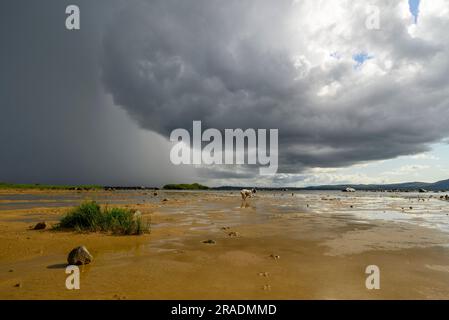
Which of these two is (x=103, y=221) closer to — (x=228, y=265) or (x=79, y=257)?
(x=79, y=257)

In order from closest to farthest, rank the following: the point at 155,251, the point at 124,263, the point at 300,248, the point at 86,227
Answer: the point at 124,263, the point at 155,251, the point at 300,248, the point at 86,227

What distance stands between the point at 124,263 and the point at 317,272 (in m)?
5.07

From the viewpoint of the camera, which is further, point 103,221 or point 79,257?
point 103,221

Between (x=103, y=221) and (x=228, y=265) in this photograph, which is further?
(x=103, y=221)

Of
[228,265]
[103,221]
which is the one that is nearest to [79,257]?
[228,265]

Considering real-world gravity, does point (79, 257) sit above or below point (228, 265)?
above

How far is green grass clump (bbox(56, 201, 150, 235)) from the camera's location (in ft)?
41.5

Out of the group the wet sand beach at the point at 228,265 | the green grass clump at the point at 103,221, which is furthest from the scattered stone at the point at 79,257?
the green grass clump at the point at 103,221

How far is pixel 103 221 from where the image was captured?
13562mm

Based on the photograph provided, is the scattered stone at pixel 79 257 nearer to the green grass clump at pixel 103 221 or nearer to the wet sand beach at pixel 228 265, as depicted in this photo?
the wet sand beach at pixel 228 265

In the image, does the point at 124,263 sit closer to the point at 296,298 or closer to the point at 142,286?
the point at 142,286

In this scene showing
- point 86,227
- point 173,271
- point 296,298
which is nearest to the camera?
point 296,298
